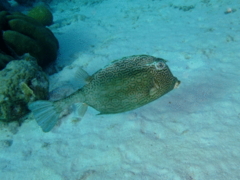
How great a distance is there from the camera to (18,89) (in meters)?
3.72

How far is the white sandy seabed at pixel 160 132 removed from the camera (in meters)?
2.51

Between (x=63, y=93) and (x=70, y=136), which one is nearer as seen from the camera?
(x=70, y=136)

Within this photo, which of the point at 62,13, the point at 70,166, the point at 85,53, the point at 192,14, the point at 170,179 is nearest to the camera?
the point at 170,179

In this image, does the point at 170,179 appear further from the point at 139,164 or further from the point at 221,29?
the point at 221,29

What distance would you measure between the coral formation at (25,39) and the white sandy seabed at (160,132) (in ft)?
2.12

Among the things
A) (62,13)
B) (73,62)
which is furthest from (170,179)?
(62,13)

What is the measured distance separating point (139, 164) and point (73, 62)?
4.31m

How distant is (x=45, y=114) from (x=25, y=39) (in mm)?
3462

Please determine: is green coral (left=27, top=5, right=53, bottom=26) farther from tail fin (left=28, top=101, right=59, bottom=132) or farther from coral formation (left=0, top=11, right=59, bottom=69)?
tail fin (left=28, top=101, right=59, bottom=132)

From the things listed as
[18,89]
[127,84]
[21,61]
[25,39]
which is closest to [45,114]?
[18,89]

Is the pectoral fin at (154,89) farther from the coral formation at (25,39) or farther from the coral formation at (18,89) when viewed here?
the coral formation at (25,39)

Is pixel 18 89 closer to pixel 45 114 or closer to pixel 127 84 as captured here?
pixel 45 114

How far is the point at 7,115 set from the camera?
370 centimetres

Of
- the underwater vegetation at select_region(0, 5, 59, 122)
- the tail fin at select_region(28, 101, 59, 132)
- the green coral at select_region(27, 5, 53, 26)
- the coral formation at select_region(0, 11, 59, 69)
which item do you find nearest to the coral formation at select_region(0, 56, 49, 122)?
the underwater vegetation at select_region(0, 5, 59, 122)
